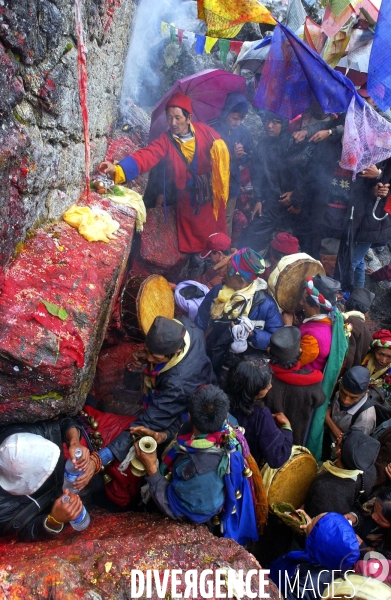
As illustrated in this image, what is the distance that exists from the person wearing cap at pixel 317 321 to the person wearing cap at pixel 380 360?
676 mm

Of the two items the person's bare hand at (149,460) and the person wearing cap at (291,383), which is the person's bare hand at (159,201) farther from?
the person's bare hand at (149,460)

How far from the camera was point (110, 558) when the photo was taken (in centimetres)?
222

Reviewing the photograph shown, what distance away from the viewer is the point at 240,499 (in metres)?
2.93

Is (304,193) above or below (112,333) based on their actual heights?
above

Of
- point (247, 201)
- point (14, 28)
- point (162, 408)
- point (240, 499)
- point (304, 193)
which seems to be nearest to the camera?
point (14, 28)

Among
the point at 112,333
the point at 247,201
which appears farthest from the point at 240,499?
the point at 247,201

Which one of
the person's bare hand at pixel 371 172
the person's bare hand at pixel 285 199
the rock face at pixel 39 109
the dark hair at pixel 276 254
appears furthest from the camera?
the person's bare hand at pixel 285 199

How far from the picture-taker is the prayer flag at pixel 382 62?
4.38m

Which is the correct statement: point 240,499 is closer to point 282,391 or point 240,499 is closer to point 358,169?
point 282,391

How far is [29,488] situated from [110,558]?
0.66m

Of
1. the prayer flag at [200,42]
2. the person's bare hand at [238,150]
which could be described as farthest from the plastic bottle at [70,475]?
the prayer flag at [200,42]

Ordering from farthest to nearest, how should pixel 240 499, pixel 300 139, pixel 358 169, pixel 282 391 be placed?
1. pixel 300 139
2. pixel 358 169
3. pixel 282 391
4. pixel 240 499

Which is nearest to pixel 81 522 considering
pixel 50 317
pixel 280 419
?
pixel 50 317

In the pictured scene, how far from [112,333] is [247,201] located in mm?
3998
